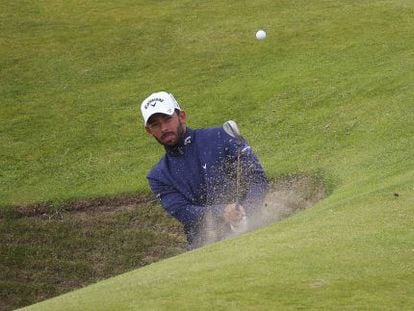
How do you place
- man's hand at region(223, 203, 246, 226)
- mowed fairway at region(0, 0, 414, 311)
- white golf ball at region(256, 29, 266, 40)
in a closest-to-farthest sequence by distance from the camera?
mowed fairway at region(0, 0, 414, 311) < man's hand at region(223, 203, 246, 226) < white golf ball at region(256, 29, 266, 40)

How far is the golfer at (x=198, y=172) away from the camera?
10117 millimetres

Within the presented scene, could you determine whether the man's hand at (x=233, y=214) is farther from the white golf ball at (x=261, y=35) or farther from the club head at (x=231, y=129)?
the white golf ball at (x=261, y=35)

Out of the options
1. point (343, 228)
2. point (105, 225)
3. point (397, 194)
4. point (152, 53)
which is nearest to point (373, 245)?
point (343, 228)

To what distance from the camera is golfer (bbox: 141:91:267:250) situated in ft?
33.2

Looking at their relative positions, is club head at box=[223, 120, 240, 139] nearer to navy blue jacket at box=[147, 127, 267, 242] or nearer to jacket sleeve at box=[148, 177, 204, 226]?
navy blue jacket at box=[147, 127, 267, 242]

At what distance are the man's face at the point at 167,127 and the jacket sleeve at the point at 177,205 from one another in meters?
0.55

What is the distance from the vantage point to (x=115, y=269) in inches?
515

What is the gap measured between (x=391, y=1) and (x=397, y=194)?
563 inches

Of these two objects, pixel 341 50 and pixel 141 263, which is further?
pixel 341 50

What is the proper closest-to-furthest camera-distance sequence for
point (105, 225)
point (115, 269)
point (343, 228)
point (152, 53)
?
point (343, 228)
point (115, 269)
point (105, 225)
point (152, 53)

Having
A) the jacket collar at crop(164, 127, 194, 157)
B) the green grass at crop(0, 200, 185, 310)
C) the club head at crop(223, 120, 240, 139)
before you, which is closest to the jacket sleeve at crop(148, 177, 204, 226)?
the jacket collar at crop(164, 127, 194, 157)

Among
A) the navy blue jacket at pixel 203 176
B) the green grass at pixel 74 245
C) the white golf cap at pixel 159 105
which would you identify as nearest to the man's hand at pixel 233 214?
the navy blue jacket at pixel 203 176

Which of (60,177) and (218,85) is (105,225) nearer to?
(60,177)

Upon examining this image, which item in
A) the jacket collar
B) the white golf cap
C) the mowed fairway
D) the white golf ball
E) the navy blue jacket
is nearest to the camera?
the mowed fairway
